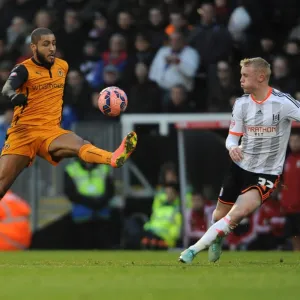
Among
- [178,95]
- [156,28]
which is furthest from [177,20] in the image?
[178,95]

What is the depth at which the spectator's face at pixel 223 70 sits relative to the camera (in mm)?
16984

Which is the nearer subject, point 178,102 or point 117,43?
point 178,102

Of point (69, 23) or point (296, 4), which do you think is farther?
point (69, 23)

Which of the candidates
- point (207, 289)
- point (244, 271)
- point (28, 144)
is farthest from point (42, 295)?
point (28, 144)

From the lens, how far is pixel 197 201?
1656 centimetres

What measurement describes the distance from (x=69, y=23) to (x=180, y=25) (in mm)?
2581

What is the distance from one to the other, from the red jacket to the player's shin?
5.06 m

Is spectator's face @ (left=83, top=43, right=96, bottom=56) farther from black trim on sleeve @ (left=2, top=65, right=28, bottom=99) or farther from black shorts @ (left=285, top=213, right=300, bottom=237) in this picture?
black trim on sleeve @ (left=2, top=65, right=28, bottom=99)

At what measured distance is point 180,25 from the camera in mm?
18047

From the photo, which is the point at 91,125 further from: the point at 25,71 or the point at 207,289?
the point at 207,289

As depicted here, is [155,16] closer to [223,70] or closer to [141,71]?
[141,71]

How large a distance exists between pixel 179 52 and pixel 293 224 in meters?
3.81

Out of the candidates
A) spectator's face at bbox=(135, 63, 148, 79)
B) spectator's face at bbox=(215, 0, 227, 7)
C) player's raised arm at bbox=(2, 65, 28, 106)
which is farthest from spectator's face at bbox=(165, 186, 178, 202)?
player's raised arm at bbox=(2, 65, 28, 106)

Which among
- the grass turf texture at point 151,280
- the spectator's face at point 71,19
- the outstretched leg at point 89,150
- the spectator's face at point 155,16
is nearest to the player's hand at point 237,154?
the grass turf texture at point 151,280
